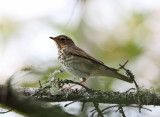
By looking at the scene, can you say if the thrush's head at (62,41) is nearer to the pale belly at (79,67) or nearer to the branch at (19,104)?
the pale belly at (79,67)

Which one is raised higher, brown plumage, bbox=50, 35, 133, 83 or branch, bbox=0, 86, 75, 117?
brown plumage, bbox=50, 35, 133, 83

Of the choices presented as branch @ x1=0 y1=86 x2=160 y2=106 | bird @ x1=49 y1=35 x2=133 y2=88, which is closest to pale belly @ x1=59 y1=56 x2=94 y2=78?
bird @ x1=49 y1=35 x2=133 y2=88

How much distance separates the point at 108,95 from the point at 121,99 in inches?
5.5

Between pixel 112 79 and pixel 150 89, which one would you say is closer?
pixel 150 89

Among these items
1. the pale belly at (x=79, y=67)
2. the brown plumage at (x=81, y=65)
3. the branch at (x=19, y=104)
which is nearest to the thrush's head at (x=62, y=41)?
the brown plumage at (x=81, y=65)

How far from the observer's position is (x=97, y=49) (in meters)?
5.96

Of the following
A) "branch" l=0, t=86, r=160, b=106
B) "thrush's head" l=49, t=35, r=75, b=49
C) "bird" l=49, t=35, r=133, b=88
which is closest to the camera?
"branch" l=0, t=86, r=160, b=106

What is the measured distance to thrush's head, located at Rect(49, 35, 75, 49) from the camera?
571 cm

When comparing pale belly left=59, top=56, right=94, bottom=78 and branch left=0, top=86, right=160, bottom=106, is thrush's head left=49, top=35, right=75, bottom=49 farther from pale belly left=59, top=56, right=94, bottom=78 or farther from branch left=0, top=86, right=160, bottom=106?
branch left=0, top=86, right=160, bottom=106

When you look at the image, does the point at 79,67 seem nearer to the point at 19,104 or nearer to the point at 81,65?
the point at 81,65

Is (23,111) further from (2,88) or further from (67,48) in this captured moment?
(67,48)

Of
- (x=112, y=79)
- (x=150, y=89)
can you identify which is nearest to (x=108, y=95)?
(x=150, y=89)

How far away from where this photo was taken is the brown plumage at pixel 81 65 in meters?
4.77

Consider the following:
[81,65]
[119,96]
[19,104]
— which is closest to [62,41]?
[81,65]
